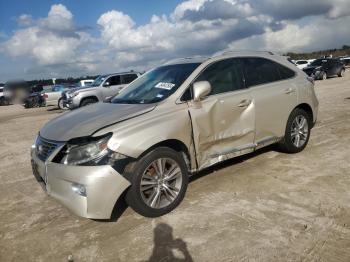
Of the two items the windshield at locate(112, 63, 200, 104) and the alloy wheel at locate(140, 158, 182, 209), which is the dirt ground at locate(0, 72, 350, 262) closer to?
the alloy wheel at locate(140, 158, 182, 209)

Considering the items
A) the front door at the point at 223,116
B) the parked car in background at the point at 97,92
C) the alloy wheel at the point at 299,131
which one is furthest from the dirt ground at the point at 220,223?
the parked car in background at the point at 97,92

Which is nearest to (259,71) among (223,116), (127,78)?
(223,116)

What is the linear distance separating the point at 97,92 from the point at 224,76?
38.3 ft

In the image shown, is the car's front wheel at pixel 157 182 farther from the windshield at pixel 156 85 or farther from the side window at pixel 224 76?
the side window at pixel 224 76

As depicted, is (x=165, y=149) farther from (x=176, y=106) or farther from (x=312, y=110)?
(x=312, y=110)

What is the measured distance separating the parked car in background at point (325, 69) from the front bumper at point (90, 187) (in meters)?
25.4

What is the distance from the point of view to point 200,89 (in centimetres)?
428

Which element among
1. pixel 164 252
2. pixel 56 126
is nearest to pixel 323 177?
pixel 164 252

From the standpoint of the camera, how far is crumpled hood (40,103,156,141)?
3846 mm

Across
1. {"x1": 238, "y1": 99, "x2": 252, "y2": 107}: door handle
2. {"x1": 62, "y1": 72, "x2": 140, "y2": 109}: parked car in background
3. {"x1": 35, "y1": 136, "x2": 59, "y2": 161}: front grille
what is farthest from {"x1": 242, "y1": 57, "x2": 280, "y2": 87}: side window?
{"x1": 62, "y1": 72, "x2": 140, "y2": 109}: parked car in background

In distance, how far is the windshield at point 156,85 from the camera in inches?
179

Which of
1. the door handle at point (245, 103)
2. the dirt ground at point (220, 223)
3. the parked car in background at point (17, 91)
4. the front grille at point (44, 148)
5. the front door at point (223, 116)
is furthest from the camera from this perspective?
the parked car in background at point (17, 91)

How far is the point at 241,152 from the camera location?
4.96 metres

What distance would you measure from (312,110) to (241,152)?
6.50 feet
